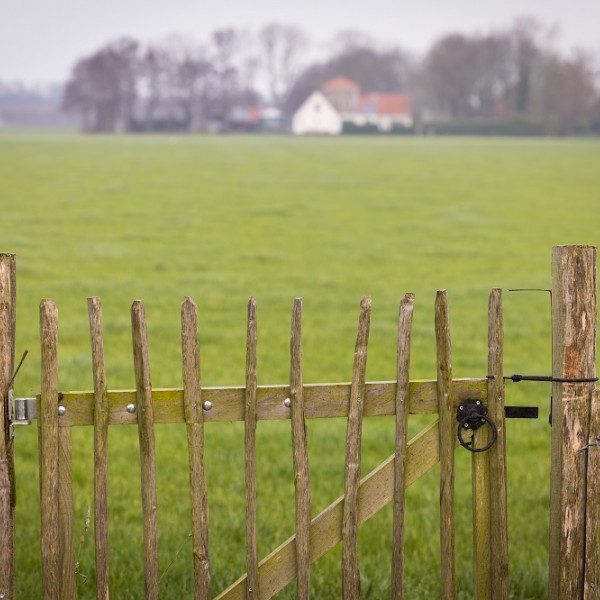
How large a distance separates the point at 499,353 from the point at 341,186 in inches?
1281

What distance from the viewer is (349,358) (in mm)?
12469

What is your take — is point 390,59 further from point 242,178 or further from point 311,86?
point 242,178

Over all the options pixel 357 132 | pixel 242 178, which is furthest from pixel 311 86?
pixel 242 178

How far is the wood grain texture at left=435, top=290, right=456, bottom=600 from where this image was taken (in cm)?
383

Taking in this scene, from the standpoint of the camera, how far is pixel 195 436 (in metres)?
3.75

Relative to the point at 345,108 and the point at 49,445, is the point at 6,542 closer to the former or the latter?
the point at 49,445

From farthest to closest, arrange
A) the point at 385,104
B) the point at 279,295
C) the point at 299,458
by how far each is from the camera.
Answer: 1. the point at 385,104
2. the point at 279,295
3. the point at 299,458

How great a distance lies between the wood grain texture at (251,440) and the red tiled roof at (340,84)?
5915 inches

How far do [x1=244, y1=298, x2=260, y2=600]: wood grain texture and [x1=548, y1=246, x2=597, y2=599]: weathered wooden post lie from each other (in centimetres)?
127

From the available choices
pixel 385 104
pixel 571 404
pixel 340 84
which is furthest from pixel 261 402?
pixel 385 104

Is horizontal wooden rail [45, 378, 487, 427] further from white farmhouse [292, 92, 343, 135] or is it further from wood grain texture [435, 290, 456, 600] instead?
white farmhouse [292, 92, 343, 135]

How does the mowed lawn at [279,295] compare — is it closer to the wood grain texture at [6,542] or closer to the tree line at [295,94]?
the wood grain texture at [6,542]

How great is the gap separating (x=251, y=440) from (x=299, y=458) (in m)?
0.20

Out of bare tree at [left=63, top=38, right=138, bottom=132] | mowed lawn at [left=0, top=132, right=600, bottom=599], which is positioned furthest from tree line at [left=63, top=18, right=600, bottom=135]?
mowed lawn at [left=0, top=132, right=600, bottom=599]
